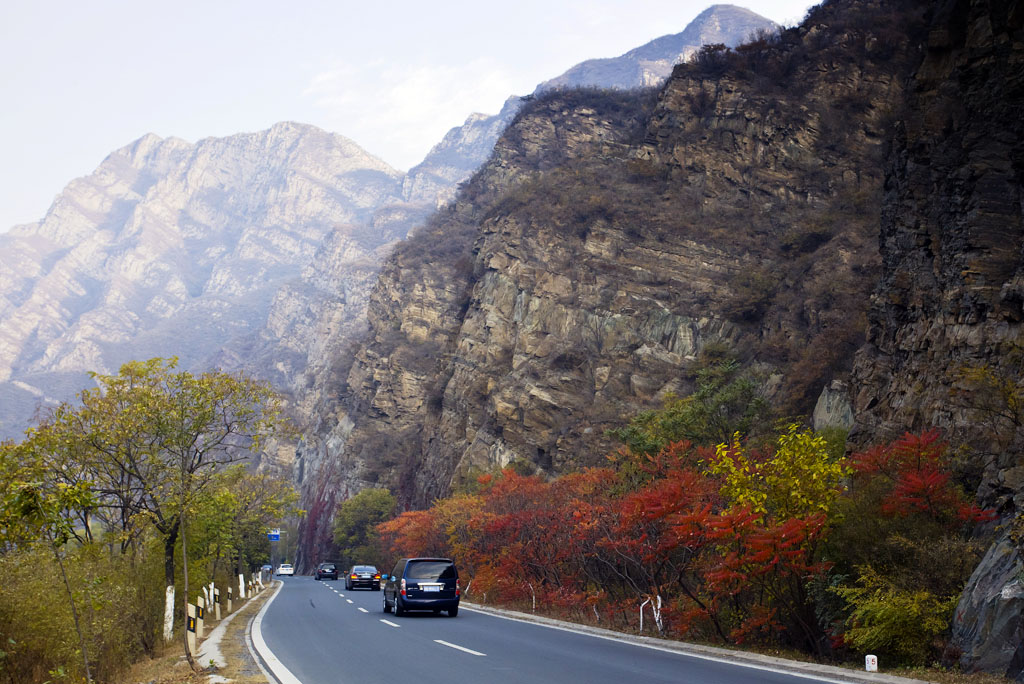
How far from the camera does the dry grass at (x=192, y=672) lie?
12.7 metres

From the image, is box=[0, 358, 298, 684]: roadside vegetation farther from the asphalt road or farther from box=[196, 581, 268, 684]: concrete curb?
the asphalt road

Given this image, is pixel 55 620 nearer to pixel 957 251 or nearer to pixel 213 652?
pixel 213 652

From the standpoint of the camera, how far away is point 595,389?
53469 millimetres

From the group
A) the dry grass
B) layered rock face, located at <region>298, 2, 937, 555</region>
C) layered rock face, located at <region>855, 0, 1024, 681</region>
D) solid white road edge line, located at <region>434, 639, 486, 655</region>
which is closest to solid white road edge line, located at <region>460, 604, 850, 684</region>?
solid white road edge line, located at <region>434, 639, 486, 655</region>

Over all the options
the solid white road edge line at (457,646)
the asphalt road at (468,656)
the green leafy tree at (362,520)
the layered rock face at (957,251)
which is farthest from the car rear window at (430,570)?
the green leafy tree at (362,520)

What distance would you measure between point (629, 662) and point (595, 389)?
1569 inches

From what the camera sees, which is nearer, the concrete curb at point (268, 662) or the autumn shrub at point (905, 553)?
the concrete curb at point (268, 662)

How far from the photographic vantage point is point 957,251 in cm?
2478

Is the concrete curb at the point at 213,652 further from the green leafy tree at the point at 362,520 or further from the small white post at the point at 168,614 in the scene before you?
the green leafy tree at the point at 362,520

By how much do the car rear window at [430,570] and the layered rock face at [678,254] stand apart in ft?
75.7

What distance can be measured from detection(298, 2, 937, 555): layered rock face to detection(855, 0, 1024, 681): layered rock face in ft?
38.8

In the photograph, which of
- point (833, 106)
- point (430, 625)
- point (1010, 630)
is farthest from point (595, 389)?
point (1010, 630)

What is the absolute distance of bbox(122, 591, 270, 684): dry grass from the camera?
1269 centimetres

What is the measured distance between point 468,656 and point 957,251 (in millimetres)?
19578
